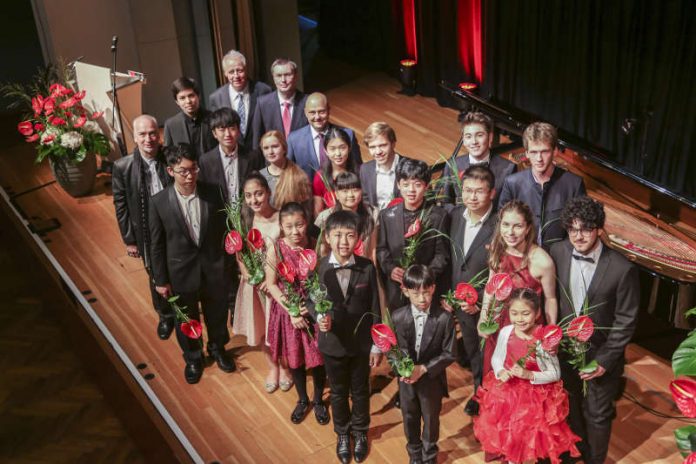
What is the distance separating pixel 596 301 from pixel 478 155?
1.18m

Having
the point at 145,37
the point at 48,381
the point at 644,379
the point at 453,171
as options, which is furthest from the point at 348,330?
the point at 145,37

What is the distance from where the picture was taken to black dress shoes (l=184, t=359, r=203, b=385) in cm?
489

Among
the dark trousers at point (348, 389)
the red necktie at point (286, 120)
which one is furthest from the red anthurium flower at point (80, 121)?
the dark trousers at point (348, 389)

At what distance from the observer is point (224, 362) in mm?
4980

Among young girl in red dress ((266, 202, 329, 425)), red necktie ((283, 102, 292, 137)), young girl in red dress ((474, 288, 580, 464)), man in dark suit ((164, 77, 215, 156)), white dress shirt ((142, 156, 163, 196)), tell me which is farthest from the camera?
red necktie ((283, 102, 292, 137))

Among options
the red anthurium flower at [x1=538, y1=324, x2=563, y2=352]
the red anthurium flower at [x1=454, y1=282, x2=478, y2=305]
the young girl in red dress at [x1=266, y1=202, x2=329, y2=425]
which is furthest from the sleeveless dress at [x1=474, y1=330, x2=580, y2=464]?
the young girl in red dress at [x1=266, y1=202, x2=329, y2=425]

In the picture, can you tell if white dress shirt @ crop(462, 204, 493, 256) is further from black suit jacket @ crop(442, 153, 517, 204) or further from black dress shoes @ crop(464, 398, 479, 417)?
black dress shoes @ crop(464, 398, 479, 417)

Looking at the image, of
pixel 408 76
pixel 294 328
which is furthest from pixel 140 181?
pixel 408 76

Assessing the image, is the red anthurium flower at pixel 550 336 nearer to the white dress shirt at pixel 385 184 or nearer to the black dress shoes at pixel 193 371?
the white dress shirt at pixel 385 184

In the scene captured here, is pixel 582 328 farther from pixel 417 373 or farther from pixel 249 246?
pixel 249 246

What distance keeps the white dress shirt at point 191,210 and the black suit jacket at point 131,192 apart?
0.44 meters

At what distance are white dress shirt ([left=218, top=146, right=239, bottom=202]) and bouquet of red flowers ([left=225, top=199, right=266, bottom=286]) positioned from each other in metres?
0.60

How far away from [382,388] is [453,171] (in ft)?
4.22

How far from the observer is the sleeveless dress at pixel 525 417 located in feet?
12.0
